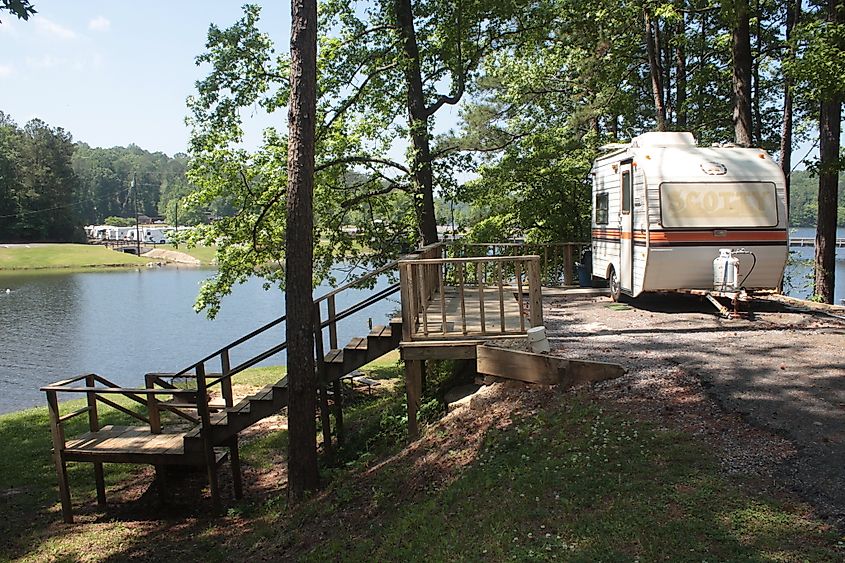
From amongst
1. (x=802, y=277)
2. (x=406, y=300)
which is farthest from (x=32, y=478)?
(x=802, y=277)

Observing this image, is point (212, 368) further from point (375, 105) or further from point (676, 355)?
point (676, 355)

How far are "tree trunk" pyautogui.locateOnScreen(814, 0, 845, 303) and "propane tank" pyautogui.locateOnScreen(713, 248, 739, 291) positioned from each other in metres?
5.30

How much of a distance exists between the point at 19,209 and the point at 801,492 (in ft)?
311

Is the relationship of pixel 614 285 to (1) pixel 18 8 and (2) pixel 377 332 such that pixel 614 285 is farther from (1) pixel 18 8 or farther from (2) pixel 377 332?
(1) pixel 18 8

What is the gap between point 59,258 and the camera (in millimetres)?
70562

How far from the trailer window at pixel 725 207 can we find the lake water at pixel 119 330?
6.60 meters

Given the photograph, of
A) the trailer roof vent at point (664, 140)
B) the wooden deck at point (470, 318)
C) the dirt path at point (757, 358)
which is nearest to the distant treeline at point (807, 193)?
the trailer roof vent at point (664, 140)

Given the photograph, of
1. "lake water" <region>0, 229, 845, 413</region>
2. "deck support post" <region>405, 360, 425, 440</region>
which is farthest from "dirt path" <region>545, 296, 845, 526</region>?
"lake water" <region>0, 229, 845, 413</region>

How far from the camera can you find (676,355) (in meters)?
7.43

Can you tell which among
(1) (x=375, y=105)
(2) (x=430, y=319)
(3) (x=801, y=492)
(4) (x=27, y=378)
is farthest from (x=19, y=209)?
(3) (x=801, y=492)

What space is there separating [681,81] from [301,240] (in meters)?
16.3

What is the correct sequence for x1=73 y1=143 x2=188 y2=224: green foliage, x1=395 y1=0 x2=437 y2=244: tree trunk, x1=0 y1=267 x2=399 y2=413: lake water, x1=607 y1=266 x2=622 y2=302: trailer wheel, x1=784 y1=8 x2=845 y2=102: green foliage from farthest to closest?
x1=73 y1=143 x2=188 y2=224: green foliage, x1=0 y1=267 x2=399 y2=413: lake water, x1=395 y1=0 x2=437 y2=244: tree trunk, x1=607 y1=266 x2=622 y2=302: trailer wheel, x1=784 y1=8 x2=845 y2=102: green foliage

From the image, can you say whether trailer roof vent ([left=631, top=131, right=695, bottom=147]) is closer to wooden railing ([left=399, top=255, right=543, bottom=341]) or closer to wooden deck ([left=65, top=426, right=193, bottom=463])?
wooden railing ([left=399, top=255, right=543, bottom=341])

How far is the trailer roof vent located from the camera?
10688 millimetres
